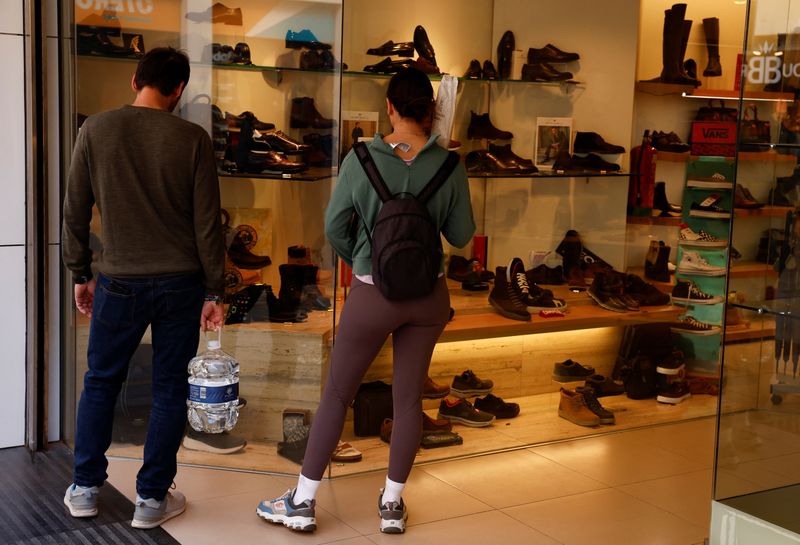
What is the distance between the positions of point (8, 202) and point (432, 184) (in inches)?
80.4

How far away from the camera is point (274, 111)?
432 cm

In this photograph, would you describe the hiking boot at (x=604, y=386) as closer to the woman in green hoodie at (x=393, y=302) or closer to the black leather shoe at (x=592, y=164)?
the black leather shoe at (x=592, y=164)

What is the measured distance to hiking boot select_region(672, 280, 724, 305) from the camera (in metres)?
6.10

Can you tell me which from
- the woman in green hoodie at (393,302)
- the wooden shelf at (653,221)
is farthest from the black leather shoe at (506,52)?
the woman in green hoodie at (393,302)

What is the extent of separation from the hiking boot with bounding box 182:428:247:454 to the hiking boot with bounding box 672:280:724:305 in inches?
116

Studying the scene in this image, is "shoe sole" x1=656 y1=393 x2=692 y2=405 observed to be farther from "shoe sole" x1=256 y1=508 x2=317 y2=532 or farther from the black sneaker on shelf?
"shoe sole" x1=256 y1=508 x2=317 y2=532

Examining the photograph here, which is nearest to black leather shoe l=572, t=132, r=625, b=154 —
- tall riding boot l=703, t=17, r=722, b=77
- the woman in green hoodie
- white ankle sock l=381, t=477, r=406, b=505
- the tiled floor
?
tall riding boot l=703, t=17, r=722, b=77

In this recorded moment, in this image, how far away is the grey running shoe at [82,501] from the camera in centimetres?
372

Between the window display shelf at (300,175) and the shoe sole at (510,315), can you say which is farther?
the shoe sole at (510,315)

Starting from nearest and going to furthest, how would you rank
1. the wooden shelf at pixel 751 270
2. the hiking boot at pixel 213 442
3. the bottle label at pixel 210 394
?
the wooden shelf at pixel 751 270 → the bottle label at pixel 210 394 → the hiking boot at pixel 213 442

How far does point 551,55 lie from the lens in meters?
5.82

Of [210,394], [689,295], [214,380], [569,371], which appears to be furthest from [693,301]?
[210,394]

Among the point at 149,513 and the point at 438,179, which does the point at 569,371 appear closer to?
the point at 438,179

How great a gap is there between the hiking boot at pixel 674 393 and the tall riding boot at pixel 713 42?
6.21 feet
